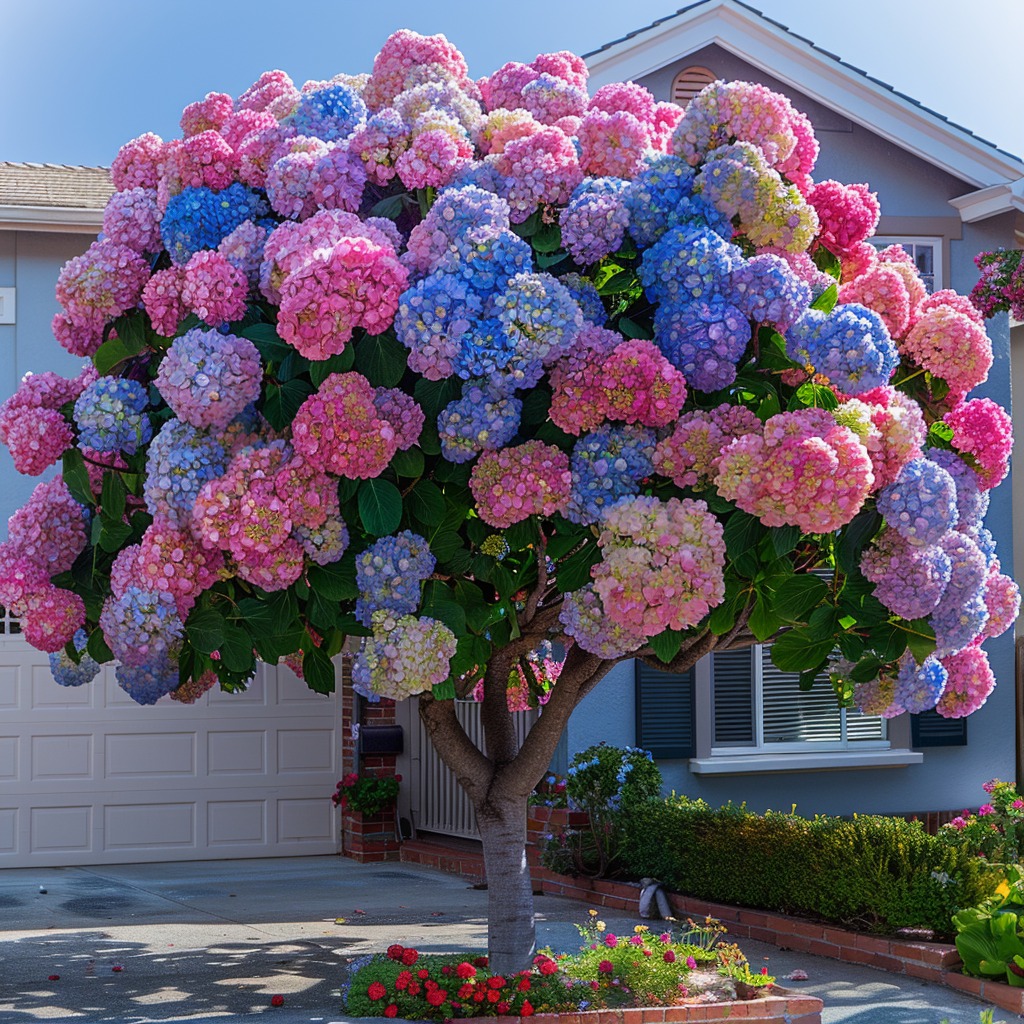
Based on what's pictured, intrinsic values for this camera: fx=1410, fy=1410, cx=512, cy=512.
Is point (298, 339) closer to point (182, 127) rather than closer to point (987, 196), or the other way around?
point (182, 127)

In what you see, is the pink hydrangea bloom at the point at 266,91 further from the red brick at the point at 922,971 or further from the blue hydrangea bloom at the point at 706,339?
the red brick at the point at 922,971

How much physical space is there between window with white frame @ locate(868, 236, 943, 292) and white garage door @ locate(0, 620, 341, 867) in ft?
20.7

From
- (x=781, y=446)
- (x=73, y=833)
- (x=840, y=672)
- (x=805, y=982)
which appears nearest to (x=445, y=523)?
(x=781, y=446)

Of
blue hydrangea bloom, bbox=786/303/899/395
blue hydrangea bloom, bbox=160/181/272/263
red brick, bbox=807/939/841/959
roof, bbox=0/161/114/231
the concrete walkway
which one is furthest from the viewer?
roof, bbox=0/161/114/231

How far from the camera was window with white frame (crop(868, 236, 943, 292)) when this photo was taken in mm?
11992

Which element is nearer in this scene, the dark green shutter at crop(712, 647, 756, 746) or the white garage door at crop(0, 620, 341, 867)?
the dark green shutter at crop(712, 647, 756, 746)

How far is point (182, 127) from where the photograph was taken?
5.88 metres

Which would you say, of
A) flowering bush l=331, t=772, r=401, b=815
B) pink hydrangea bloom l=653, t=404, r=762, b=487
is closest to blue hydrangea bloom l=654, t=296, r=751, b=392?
pink hydrangea bloom l=653, t=404, r=762, b=487

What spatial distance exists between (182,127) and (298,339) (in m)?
1.74

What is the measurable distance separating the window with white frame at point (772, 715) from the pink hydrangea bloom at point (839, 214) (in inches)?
222

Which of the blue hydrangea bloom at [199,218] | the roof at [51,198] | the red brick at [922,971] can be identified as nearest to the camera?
the blue hydrangea bloom at [199,218]

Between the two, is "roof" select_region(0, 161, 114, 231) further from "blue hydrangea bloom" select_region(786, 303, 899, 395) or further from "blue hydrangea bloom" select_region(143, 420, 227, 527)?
"blue hydrangea bloom" select_region(786, 303, 899, 395)

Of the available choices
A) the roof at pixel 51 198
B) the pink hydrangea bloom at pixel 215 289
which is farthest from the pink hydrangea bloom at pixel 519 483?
the roof at pixel 51 198

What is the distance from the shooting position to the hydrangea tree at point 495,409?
4691 mm
